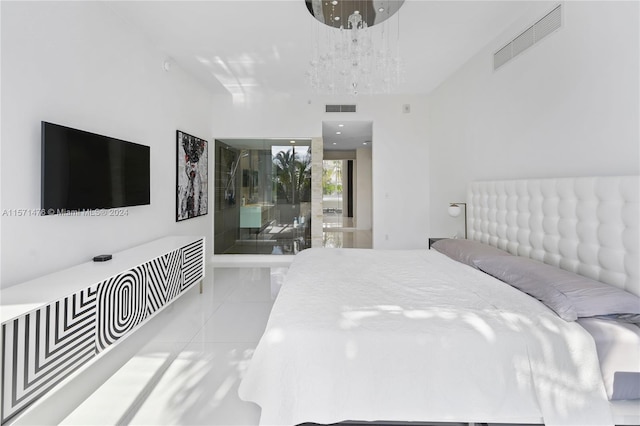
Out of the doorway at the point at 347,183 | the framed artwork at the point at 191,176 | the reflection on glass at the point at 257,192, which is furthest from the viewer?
the doorway at the point at 347,183

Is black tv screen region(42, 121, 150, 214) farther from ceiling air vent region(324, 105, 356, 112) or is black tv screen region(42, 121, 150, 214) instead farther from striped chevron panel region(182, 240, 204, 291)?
ceiling air vent region(324, 105, 356, 112)

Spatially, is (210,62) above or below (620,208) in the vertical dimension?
above

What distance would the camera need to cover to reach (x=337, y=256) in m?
3.09

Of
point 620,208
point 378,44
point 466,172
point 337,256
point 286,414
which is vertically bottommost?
point 286,414

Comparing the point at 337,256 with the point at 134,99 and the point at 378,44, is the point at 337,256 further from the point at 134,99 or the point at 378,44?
the point at 134,99

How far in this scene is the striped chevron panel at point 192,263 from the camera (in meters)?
3.30

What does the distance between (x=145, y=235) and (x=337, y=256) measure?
2.18 metres

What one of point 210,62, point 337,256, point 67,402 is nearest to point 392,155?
point 337,256

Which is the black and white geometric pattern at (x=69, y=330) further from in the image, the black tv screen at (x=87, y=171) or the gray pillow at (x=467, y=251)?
the gray pillow at (x=467, y=251)

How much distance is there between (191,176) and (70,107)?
220 cm

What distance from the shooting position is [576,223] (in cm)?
210

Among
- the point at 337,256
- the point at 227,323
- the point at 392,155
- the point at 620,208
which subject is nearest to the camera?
the point at 620,208

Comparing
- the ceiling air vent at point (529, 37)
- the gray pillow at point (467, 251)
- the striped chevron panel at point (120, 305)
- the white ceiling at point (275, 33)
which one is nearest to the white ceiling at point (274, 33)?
the white ceiling at point (275, 33)

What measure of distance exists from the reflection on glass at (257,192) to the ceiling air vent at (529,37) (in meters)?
3.20
